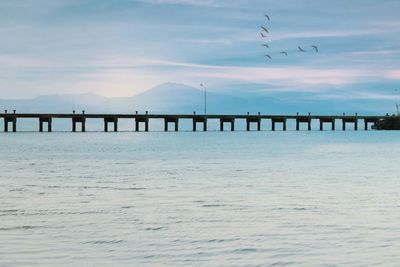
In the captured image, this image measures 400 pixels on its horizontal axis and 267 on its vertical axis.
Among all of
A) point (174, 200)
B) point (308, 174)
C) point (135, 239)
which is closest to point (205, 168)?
point (308, 174)

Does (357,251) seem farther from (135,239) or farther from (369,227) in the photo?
(135,239)

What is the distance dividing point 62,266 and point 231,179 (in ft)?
65.4

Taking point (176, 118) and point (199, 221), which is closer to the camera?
point (199, 221)

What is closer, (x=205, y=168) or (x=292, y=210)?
(x=292, y=210)

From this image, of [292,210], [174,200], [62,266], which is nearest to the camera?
[62,266]

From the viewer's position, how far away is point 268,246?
534 inches

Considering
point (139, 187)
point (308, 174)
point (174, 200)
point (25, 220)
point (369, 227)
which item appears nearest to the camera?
point (369, 227)

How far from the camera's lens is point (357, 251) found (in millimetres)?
13102

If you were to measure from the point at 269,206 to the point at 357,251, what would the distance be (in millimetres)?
7297

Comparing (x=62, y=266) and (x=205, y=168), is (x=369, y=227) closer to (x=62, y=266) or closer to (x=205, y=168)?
(x=62, y=266)

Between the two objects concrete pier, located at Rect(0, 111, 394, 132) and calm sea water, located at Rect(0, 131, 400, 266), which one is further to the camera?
concrete pier, located at Rect(0, 111, 394, 132)

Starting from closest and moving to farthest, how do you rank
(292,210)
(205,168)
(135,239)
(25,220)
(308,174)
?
(135,239)
(25,220)
(292,210)
(308,174)
(205,168)

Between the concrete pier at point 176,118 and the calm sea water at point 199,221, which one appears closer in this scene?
the calm sea water at point 199,221

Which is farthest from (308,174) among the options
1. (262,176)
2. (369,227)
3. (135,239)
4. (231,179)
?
(135,239)
